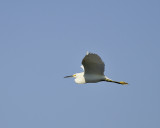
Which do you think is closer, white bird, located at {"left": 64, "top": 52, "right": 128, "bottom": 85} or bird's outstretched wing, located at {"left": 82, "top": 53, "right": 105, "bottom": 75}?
bird's outstretched wing, located at {"left": 82, "top": 53, "right": 105, "bottom": 75}

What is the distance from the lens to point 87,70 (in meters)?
40.2

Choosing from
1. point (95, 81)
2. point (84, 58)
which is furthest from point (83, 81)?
point (84, 58)

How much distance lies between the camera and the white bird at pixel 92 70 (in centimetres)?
3709

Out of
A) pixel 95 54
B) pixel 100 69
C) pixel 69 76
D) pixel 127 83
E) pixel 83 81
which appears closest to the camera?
pixel 95 54

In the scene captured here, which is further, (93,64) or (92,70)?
(92,70)

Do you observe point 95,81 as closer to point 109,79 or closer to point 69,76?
point 109,79

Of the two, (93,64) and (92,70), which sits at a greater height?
(93,64)

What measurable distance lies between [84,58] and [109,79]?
541 centimetres

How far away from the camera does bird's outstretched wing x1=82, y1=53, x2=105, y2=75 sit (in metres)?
36.7

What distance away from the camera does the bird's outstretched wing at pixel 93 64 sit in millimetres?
36688

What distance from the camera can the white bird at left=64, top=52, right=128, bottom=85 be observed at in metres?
37.1

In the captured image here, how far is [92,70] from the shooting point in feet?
131

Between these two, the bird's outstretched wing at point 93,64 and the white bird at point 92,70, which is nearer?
the bird's outstretched wing at point 93,64

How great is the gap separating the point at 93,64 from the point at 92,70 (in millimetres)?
1490
